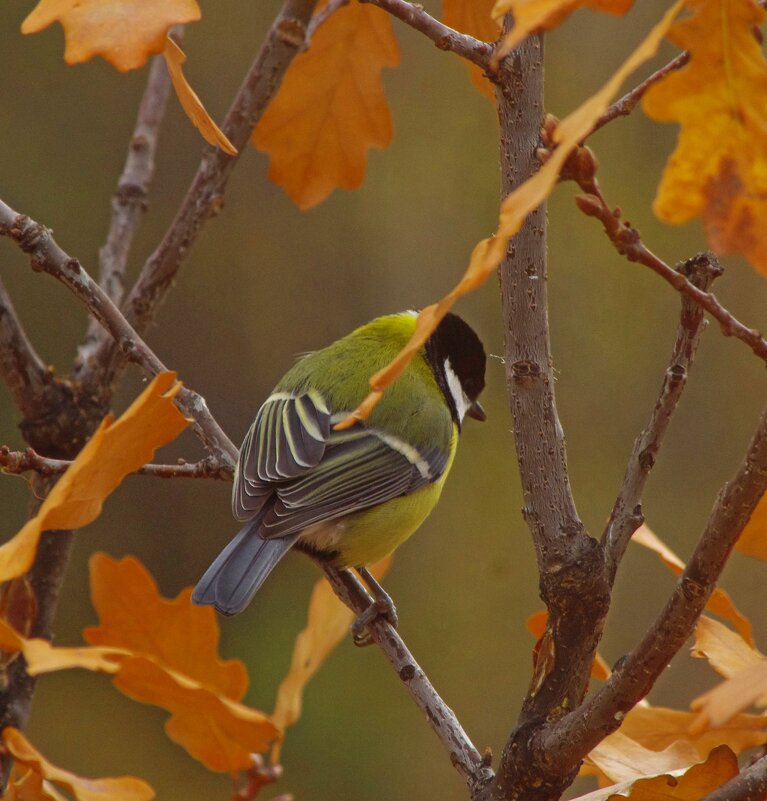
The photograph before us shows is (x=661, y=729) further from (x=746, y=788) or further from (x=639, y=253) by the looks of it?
(x=639, y=253)

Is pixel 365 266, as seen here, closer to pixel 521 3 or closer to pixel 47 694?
pixel 47 694

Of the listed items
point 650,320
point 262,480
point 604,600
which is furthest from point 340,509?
point 650,320

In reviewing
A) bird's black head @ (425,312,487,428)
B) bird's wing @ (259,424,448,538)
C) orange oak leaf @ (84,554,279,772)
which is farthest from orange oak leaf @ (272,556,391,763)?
bird's black head @ (425,312,487,428)

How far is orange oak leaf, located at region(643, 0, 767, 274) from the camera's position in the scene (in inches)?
22.0

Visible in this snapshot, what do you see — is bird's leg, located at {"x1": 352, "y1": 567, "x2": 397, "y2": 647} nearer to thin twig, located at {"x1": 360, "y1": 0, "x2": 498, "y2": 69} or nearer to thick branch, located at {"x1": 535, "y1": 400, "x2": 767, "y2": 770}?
thick branch, located at {"x1": 535, "y1": 400, "x2": 767, "y2": 770}

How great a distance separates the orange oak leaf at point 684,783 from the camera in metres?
0.73

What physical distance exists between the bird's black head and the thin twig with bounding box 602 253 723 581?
112 cm

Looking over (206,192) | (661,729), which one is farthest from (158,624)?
(206,192)

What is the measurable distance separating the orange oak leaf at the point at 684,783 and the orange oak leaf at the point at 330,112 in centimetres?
77

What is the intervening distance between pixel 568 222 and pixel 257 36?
1.26m

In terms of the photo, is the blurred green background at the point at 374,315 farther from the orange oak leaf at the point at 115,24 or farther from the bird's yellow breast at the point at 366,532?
the orange oak leaf at the point at 115,24

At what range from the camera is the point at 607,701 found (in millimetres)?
802

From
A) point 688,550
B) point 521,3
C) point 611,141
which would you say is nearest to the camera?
point 521,3

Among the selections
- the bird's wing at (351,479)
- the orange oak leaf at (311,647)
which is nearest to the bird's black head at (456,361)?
the bird's wing at (351,479)
